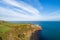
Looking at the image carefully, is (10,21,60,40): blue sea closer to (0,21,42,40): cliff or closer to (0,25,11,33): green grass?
(0,21,42,40): cliff

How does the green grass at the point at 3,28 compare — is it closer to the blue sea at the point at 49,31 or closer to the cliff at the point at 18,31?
the cliff at the point at 18,31

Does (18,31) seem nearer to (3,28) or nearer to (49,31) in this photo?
(3,28)

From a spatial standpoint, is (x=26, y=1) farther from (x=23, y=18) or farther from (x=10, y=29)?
(x=10, y=29)

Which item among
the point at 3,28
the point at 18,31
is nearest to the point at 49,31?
the point at 18,31

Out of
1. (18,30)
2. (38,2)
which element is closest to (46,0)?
(38,2)

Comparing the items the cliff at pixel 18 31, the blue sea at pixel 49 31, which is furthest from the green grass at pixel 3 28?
the blue sea at pixel 49 31

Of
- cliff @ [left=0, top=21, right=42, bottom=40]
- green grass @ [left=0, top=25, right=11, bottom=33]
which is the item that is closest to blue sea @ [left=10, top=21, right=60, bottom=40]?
cliff @ [left=0, top=21, right=42, bottom=40]
